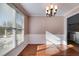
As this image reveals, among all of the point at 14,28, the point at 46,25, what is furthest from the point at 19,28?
the point at 46,25

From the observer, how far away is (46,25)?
2785 millimetres

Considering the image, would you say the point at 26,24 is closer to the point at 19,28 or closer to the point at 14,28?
the point at 19,28

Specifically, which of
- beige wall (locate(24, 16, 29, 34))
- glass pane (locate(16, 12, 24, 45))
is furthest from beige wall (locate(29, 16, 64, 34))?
glass pane (locate(16, 12, 24, 45))

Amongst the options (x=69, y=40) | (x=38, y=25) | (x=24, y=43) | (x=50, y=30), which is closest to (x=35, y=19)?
(x=38, y=25)

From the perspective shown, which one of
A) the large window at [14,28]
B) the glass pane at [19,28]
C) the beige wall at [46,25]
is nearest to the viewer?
the large window at [14,28]

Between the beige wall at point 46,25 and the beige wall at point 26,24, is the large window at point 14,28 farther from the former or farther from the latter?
the beige wall at point 46,25

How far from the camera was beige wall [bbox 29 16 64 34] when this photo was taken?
276 centimetres

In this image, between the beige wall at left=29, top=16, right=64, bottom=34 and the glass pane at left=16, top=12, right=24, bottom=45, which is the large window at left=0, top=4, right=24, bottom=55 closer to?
the glass pane at left=16, top=12, right=24, bottom=45

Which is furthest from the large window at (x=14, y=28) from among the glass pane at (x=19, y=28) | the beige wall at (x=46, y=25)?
the beige wall at (x=46, y=25)

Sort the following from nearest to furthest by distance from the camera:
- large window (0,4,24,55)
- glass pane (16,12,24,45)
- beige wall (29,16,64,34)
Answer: large window (0,4,24,55) < glass pane (16,12,24,45) < beige wall (29,16,64,34)

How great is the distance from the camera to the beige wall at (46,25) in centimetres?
276

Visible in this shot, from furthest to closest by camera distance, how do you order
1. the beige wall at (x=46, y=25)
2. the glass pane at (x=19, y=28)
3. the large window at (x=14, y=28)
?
the beige wall at (x=46, y=25) → the glass pane at (x=19, y=28) → the large window at (x=14, y=28)

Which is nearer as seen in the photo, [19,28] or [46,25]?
[19,28]

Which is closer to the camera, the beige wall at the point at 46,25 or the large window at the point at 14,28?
the large window at the point at 14,28
